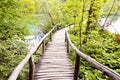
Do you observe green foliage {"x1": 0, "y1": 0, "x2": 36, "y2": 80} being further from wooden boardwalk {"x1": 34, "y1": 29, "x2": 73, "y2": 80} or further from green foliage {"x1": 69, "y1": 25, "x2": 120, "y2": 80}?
green foliage {"x1": 69, "y1": 25, "x2": 120, "y2": 80}

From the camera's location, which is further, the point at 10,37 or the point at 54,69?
the point at 10,37

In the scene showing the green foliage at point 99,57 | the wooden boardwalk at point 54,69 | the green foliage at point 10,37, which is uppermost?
the green foliage at point 10,37

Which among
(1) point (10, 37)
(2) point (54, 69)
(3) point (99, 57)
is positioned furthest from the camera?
(3) point (99, 57)

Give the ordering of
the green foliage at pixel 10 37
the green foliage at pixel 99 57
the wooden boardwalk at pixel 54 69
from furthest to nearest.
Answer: the green foliage at pixel 99 57 < the green foliage at pixel 10 37 < the wooden boardwalk at pixel 54 69

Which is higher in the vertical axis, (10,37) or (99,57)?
(10,37)

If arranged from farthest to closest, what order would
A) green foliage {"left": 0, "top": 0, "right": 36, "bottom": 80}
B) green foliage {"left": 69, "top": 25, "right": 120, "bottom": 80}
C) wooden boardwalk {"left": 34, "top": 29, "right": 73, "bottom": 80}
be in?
green foliage {"left": 69, "top": 25, "right": 120, "bottom": 80} → green foliage {"left": 0, "top": 0, "right": 36, "bottom": 80} → wooden boardwalk {"left": 34, "top": 29, "right": 73, "bottom": 80}

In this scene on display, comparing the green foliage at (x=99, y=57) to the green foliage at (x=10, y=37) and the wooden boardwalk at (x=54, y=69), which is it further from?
the green foliage at (x=10, y=37)

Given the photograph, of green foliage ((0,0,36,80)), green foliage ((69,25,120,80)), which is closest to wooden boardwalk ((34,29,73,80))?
green foliage ((0,0,36,80))

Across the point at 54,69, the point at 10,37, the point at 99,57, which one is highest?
the point at 10,37

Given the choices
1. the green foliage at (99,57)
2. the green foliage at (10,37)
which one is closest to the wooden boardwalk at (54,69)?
the green foliage at (10,37)

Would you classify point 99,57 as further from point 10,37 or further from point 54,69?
point 10,37

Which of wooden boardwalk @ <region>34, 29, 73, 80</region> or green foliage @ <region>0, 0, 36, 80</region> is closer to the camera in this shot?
wooden boardwalk @ <region>34, 29, 73, 80</region>

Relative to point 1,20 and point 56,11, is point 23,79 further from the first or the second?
point 56,11

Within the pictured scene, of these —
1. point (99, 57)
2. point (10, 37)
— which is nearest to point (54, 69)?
point (10, 37)
